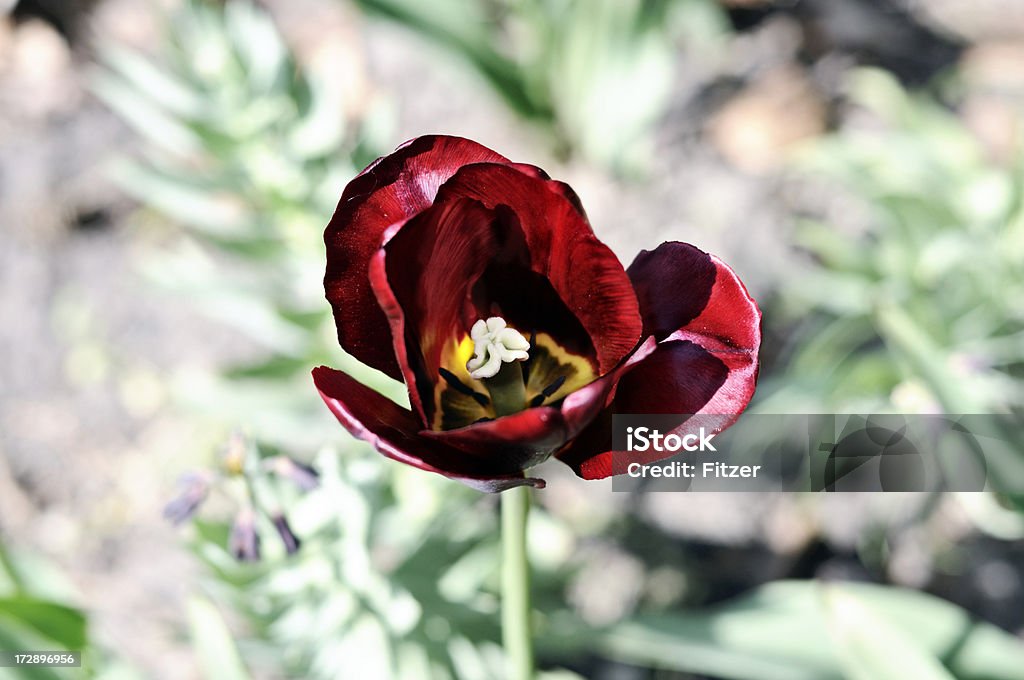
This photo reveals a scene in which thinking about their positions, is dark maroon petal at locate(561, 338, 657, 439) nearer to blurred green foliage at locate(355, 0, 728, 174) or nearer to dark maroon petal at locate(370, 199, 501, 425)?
dark maroon petal at locate(370, 199, 501, 425)

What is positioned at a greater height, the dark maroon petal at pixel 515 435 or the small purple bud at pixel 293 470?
the small purple bud at pixel 293 470

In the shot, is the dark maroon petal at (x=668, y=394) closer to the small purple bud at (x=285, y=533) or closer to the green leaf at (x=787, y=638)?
the small purple bud at (x=285, y=533)

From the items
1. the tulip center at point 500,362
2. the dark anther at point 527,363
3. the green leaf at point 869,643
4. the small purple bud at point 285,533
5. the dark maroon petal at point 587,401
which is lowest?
the green leaf at point 869,643

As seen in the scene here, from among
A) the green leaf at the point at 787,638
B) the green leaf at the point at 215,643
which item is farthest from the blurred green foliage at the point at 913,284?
the green leaf at the point at 215,643

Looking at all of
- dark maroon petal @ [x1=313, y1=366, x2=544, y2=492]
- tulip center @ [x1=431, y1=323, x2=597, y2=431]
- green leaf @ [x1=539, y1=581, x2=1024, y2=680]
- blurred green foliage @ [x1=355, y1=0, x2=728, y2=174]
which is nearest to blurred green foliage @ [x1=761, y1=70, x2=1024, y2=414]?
green leaf @ [x1=539, y1=581, x2=1024, y2=680]

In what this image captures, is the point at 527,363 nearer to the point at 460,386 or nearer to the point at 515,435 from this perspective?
the point at 460,386

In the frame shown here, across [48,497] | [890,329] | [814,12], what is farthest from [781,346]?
[48,497]

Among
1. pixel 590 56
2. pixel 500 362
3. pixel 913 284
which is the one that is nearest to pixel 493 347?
pixel 500 362
